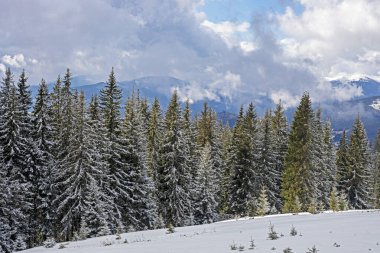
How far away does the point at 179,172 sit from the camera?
47531mm

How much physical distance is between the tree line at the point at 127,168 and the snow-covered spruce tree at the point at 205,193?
13 centimetres

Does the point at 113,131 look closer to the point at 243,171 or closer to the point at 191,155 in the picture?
the point at 191,155

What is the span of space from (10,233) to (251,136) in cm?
3055

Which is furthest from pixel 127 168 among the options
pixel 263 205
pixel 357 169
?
pixel 357 169

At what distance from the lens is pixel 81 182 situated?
3769 cm

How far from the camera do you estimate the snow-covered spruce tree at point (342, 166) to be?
6025 centimetres

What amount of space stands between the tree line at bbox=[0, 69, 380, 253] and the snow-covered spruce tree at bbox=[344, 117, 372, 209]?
148 millimetres

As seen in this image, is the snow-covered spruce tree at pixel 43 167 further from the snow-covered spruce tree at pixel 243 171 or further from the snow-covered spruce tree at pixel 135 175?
the snow-covered spruce tree at pixel 243 171

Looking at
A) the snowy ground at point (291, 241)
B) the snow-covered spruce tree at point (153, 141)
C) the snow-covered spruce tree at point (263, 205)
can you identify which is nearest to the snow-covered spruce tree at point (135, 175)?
the snow-covered spruce tree at point (153, 141)

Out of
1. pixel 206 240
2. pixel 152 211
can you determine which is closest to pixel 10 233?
pixel 152 211

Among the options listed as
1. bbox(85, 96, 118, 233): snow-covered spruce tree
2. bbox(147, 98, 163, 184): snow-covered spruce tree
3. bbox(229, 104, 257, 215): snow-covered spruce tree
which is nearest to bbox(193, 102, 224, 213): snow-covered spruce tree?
bbox(229, 104, 257, 215): snow-covered spruce tree

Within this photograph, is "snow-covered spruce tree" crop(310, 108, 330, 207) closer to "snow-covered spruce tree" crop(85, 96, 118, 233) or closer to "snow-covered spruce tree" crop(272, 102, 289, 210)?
"snow-covered spruce tree" crop(272, 102, 289, 210)

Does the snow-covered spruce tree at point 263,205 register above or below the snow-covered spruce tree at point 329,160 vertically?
below

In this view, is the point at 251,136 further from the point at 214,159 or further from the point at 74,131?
the point at 74,131
